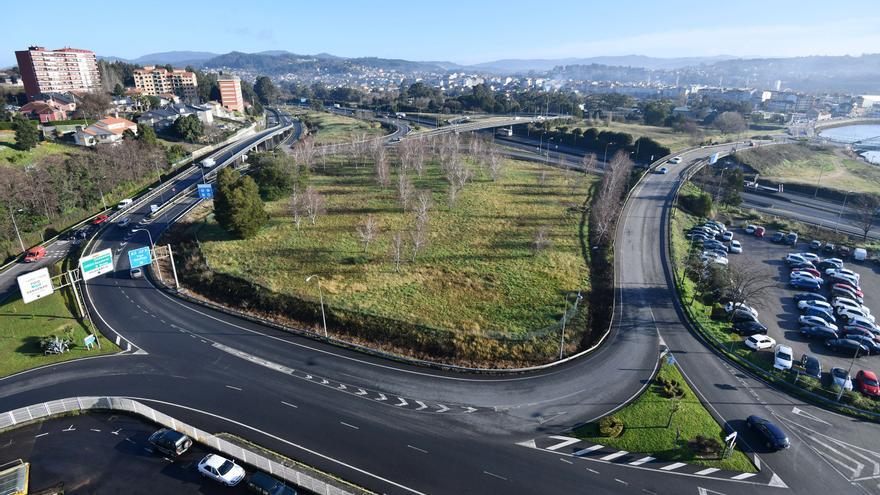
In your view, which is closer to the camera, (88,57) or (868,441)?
(868,441)

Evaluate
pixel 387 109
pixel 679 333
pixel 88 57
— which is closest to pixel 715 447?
pixel 679 333

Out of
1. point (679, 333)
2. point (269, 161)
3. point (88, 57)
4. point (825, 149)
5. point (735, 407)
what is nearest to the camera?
point (735, 407)

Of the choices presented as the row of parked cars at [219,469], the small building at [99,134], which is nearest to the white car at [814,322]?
the row of parked cars at [219,469]

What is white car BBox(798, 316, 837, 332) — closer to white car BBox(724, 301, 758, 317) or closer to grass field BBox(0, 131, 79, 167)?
white car BBox(724, 301, 758, 317)

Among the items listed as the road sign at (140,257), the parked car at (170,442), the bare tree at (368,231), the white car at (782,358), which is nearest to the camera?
the parked car at (170,442)

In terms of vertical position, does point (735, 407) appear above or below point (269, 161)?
below

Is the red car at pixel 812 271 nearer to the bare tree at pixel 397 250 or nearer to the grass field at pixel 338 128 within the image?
the bare tree at pixel 397 250

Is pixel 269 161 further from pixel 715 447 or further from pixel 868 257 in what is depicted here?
pixel 868 257
